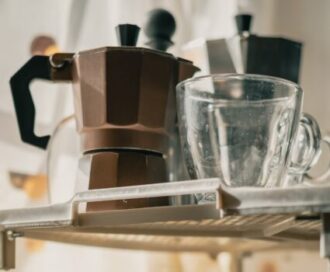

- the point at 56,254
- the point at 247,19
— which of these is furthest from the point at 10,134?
the point at 247,19

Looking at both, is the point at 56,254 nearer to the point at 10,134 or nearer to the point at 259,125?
the point at 10,134

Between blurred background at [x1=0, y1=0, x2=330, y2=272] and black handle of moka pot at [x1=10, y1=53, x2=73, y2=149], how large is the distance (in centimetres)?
17

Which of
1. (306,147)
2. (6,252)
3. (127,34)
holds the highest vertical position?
(127,34)

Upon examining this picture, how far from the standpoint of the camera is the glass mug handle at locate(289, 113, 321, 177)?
72 centimetres

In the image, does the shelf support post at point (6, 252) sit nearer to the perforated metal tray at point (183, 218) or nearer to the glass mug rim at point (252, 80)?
the perforated metal tray at point (183, 218)

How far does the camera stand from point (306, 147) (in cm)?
73

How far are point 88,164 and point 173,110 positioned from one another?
0.11 metres

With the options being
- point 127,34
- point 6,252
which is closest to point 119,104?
point 127,34

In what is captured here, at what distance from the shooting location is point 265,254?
3.53ft

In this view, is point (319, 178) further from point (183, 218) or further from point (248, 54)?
point (183, 218)

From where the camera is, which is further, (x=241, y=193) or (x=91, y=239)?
(x=91, y=239)

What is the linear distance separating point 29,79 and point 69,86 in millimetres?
208

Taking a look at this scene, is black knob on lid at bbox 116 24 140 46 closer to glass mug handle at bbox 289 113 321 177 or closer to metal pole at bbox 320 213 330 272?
glass mug handle at bbox 289 113 321 177

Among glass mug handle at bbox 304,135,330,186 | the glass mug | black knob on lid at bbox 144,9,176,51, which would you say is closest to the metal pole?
the glass mug
